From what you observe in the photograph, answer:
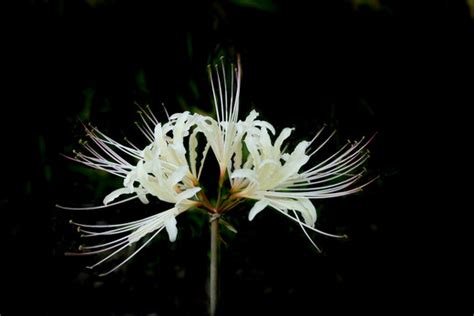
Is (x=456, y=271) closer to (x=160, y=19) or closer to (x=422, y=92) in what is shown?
(x=422, y=92)

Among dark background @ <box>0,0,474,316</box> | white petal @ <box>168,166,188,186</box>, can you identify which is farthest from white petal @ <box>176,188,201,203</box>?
dark background @ <box>0,0,474,316</box>

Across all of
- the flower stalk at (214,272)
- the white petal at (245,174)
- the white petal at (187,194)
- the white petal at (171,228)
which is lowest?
the flower stalk at (214,272)

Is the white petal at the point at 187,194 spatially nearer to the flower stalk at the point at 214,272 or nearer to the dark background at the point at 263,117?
the flower stalk at the point at 214,272

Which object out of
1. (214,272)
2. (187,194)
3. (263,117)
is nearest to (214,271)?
(214,272)

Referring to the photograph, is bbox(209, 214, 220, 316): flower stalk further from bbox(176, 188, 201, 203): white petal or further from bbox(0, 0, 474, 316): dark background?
bbox(0, 0, 474, 316): dark background

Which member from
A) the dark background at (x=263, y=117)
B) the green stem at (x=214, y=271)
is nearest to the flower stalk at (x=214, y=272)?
the green stem at (x=214, y=271)

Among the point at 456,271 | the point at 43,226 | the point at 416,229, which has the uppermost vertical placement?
the point at 43,226

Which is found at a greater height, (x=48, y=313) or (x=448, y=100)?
(x=448, y=100)

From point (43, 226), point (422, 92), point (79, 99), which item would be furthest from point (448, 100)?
point (43, 226)
